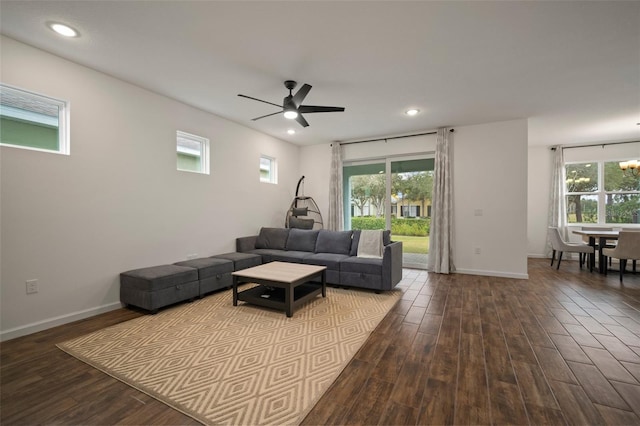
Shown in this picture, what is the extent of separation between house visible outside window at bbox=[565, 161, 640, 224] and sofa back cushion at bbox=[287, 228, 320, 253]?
6954 mm

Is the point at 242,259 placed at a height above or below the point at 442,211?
below

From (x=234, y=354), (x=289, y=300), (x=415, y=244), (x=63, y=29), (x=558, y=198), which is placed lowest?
(x=234, y=354)

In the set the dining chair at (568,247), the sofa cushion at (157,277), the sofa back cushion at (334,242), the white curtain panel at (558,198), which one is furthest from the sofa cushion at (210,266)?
the white curtain panel at (558,198)

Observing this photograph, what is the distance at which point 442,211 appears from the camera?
218 inches

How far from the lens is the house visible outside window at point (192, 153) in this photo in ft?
14.6

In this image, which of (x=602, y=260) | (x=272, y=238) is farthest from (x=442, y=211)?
(x=272, y=238)

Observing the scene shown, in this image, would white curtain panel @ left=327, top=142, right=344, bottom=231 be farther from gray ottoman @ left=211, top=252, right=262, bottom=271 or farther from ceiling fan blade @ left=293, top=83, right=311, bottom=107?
ceiling fan blade @ left=293, top=83, right=311, bottom=107

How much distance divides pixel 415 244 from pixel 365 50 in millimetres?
4322

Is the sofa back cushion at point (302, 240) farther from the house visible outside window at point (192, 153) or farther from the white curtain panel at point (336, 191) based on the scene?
the house visible outside window at point (192, 153)

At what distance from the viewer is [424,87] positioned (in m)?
3.75

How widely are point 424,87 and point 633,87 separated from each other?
282cm

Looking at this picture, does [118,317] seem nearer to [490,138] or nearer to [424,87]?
[424,87]

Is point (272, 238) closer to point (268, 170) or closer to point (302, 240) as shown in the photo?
point (302, 240)

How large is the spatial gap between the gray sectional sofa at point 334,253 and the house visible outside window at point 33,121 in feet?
9.74
